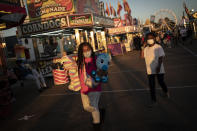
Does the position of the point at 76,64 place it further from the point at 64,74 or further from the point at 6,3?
the point at 64,74

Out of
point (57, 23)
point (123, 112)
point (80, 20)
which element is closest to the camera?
point (123, 112)

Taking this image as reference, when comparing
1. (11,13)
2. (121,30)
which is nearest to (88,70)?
(11,13)

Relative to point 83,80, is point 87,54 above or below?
above

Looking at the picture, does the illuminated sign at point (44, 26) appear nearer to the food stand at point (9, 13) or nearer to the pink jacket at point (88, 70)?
the food stand at point (9, 13)

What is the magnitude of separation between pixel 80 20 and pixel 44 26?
237cm

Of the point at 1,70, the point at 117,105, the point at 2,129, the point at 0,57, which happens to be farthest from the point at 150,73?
the point at 0,57

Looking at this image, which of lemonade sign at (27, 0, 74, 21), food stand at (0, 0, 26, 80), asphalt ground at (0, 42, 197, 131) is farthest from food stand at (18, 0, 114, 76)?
asphalt ground at (0, 42, 197, 131)

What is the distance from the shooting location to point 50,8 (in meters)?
13.9

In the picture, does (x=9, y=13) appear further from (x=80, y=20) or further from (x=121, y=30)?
(x=121, y=30)

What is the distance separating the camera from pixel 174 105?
4730mm

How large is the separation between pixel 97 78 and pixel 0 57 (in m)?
6.01

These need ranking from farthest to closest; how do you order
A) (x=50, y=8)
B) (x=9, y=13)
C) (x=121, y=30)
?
(x=121, y=30) → (x=50, y=8) → (x=9, y=13)

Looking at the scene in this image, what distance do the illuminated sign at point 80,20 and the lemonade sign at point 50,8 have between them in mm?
2087

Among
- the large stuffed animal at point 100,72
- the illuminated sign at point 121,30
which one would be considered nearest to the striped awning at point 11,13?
the large stuffed animal at point 100,72
